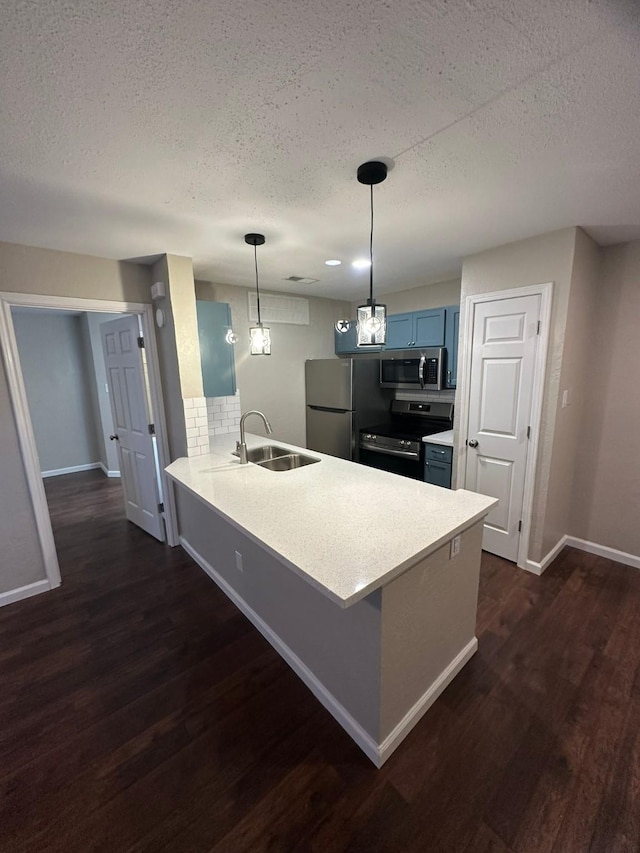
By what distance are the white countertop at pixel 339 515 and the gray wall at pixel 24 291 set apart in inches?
42.4

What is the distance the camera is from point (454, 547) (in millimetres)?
1563

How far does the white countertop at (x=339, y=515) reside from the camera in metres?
1.15

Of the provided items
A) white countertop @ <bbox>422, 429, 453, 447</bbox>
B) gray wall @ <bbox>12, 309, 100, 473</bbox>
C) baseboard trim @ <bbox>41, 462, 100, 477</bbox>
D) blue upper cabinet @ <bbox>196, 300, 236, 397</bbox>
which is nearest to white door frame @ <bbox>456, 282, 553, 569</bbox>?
white countertop @ <bbox>422, 429, 453, 447</bbox>

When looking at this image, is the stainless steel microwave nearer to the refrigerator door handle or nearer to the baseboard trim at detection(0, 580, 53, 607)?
the refrigerator door handle

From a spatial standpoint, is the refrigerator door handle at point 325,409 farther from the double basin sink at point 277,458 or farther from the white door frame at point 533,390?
the white door frame at point 533,390

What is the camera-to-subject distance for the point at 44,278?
7.50ft

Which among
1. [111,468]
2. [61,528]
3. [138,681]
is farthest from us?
[111,468]

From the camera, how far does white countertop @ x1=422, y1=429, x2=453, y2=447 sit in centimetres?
300

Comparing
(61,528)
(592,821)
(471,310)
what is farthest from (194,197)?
(61,528)

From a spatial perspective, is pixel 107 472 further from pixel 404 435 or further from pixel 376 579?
pixel 376 579

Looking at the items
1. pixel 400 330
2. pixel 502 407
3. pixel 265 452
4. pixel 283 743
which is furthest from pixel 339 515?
pixel 400 330

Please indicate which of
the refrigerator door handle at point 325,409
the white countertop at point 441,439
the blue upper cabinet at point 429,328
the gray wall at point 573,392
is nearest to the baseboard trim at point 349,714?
the gray wall at point 573,392

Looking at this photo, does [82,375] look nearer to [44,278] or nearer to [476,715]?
[44,278]

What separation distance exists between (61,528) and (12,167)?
11.0 feet
